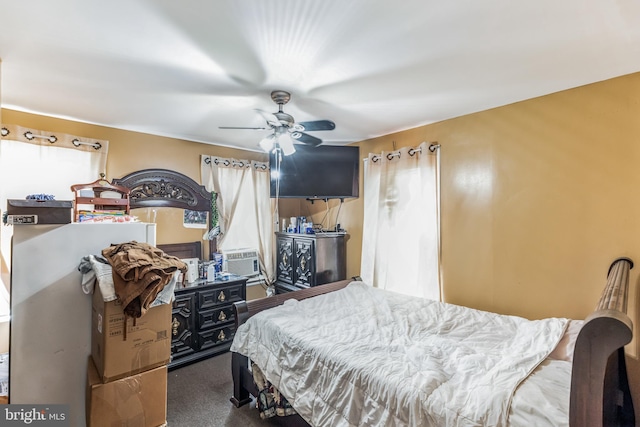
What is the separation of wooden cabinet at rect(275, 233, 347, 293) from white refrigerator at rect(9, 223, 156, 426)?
210cm

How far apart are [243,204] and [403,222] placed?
209cm

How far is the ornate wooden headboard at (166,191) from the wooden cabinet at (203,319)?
23.3 inches

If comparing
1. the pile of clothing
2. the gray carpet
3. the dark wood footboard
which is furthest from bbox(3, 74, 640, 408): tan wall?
the gray carpet

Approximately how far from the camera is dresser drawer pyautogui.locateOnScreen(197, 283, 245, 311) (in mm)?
3053

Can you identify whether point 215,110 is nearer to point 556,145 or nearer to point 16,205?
point 16,205

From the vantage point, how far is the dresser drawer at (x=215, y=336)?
3.05 m

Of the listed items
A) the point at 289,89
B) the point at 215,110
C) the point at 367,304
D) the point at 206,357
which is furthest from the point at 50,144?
the point at 367,304

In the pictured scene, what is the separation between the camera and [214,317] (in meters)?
3.14

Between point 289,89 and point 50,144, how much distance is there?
2301 mm

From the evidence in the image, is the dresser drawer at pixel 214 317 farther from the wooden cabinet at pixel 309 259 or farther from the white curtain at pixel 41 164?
the white curtain at pixel 41 164

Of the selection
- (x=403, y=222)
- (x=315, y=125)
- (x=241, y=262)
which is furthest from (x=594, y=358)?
(x=241, y=262)

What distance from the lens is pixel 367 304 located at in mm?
2559

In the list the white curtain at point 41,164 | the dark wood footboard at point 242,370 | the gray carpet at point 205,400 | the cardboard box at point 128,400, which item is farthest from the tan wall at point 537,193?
the cardboard box at point 128,400

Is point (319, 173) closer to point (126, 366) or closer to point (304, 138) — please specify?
point (304, 138)
